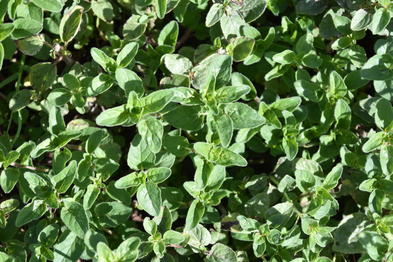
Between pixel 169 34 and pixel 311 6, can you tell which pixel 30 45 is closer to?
pixel 169 34

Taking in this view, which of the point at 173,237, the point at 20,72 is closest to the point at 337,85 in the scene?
the point at 173,237

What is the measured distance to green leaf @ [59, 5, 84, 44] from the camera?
10.00 ft

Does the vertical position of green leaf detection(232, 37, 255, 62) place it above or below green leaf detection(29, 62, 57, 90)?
above

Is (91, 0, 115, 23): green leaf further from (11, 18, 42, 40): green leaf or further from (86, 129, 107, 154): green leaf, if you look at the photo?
(86, 129, 107, 154): green leaf

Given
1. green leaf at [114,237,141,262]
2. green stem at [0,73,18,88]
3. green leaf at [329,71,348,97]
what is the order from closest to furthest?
green leaf at [114,237,141,262], green leaf at [329,71,348,97], green stem at [0,73,18,88]

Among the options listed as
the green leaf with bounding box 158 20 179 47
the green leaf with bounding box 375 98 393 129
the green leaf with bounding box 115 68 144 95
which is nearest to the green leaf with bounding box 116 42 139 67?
the green leaf with bounding box 115 68 144 95

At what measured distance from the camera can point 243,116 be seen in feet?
8.64

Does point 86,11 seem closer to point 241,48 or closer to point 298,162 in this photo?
point 241,48

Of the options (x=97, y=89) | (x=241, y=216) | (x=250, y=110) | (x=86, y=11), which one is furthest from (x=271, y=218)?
(x=86, y=11)

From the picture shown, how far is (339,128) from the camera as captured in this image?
299 cm

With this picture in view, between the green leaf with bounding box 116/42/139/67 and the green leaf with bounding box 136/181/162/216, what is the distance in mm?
599

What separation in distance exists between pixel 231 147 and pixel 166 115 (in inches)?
15.2

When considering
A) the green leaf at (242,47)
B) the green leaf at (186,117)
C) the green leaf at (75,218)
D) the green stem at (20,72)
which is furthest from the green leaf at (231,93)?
the green stem at (20,72)

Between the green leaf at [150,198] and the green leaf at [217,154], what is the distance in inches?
11.2
